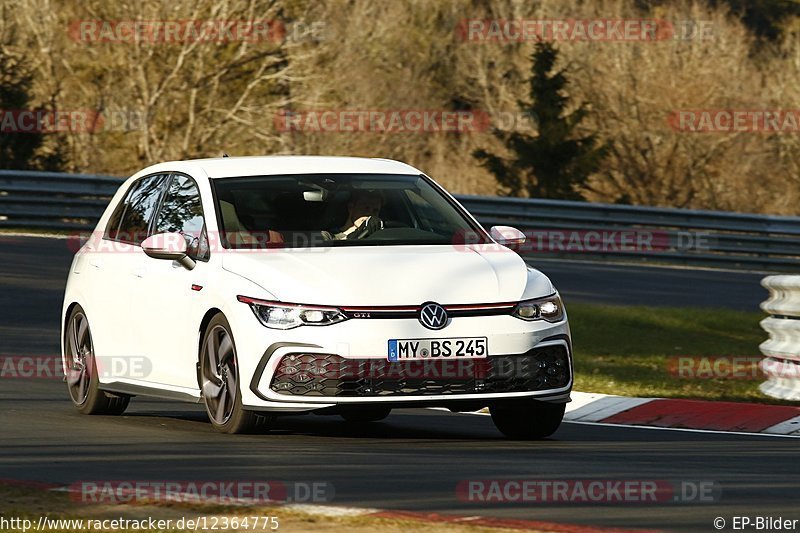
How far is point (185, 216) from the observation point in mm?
10289

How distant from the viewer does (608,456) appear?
8812mm

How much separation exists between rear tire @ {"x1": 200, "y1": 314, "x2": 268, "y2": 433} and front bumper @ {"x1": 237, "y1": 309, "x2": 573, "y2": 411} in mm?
141

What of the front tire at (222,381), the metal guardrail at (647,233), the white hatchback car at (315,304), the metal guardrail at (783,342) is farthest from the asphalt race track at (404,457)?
the metal guardrail at (647,233)

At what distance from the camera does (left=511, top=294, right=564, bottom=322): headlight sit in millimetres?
9188

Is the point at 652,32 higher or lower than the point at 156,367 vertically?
higher

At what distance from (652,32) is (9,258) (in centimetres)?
3135

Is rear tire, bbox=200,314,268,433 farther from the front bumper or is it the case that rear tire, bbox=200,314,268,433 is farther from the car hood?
the car hood

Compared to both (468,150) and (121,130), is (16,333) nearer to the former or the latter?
(121,130)

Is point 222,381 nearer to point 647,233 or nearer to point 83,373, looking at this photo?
point 83,373

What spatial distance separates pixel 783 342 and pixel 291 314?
490 centimetres

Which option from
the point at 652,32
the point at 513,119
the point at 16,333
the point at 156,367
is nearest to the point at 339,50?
the point at 513,119

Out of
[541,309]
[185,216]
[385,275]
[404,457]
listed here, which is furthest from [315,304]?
[185,216]

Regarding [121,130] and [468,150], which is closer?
[121,130]

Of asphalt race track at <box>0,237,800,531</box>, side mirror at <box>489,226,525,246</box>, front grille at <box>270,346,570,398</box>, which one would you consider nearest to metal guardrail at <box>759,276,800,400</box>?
asphalt race track at <box>0,237,800,531</box>
